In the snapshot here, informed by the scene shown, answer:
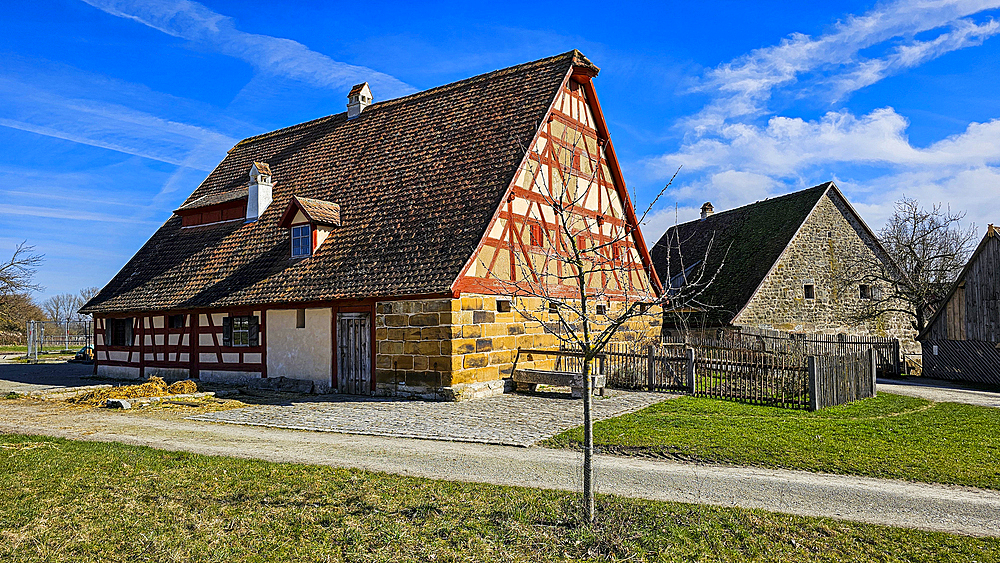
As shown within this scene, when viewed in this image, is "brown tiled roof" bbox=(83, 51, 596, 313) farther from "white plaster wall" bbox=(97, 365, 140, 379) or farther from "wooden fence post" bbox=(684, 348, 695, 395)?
"wooden fence post" bbox=(684, 348, 695, 395)

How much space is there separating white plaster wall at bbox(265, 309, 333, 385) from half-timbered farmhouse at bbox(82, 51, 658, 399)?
47mm

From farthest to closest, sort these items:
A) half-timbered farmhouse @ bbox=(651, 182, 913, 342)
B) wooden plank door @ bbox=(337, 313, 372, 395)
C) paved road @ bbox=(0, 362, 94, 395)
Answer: half-timbered farmhouse @ bbox=(651, 182, 913, 342), paved road @ bbox=(0, 362, 94, 395), wooden plank door @ bbox=(337, 313, 372, 395)

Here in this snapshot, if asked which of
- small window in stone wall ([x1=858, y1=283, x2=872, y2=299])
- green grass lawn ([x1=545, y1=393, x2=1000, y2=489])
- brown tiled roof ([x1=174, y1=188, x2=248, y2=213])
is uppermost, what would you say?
brown tiled roof ([x1=174, y1=188, x2=248, y2=213])

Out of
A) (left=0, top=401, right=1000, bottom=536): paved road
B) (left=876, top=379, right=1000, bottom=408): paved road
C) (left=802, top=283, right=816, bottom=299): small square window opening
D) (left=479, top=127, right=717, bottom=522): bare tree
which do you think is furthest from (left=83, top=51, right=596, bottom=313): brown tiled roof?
(left=802, top=283, right=816, bottom=299): small square window opening

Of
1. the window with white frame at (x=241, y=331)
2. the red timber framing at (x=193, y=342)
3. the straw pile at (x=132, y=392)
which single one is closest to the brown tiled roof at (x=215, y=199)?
the red timber framing at (x=193, y=342)

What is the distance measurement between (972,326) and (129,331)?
98.1 ft

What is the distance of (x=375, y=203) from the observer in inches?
746

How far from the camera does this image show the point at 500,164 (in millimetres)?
17250

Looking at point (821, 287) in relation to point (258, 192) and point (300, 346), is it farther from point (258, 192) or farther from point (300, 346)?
point (258, 192)

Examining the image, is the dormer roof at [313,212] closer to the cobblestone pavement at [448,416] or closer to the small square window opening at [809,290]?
the cobblestone pavement at [448,416]

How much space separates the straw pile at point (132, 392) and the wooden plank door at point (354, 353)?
439cm

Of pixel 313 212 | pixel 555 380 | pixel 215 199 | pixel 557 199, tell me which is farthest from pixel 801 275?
pixel 215 199

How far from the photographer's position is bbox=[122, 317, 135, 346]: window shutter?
23016 mm

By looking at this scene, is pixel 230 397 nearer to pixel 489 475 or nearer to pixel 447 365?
pixel 447 365
